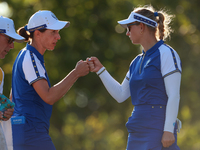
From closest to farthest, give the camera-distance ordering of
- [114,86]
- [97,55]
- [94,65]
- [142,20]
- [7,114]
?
[7,114] → [142,20] → [114,86] → [94,65] → [97,55]

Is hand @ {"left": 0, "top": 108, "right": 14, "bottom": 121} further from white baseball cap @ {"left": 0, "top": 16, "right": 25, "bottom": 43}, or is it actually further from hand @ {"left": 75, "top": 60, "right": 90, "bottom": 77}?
hand @ {"left": 75, "top": 60, "right": 90, "bottom": 77}

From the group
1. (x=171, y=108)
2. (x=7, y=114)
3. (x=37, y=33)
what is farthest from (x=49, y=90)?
(x=171, y=108)

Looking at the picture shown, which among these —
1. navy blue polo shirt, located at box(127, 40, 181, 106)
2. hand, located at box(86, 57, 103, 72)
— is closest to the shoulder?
navy blue polo shirt, located at box(127, 40, 181, 106)

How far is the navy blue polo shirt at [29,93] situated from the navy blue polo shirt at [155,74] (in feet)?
3.23

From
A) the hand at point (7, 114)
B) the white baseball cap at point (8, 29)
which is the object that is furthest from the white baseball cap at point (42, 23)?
the hand at point (7, 114)

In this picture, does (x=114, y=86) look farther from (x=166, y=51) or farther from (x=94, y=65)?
(x=166, y=51)

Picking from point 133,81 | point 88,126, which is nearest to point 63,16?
point 88,126

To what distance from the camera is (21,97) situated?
10.8 ft

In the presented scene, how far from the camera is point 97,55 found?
12570mm

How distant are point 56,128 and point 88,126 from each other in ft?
4.24

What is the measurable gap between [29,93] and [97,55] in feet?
30.7

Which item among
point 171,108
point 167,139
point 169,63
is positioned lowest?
point 167,139

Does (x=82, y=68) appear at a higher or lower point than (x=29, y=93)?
higher

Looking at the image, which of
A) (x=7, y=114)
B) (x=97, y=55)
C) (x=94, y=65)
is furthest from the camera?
(x=97, y=55)
